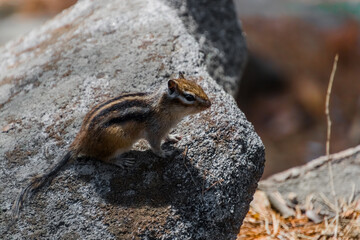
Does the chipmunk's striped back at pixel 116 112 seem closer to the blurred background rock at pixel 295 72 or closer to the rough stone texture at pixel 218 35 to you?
the rough stone texture at pixel 218 35

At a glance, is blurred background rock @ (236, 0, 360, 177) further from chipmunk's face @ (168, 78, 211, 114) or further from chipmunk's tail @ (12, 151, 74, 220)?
chipmunk's tail @ (12, 151, 74, 220)

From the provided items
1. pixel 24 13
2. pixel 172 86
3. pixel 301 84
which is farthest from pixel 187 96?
pixel 24 13

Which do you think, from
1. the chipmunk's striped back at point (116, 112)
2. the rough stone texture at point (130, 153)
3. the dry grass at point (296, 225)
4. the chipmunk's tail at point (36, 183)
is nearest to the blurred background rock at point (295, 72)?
the dry grass at point (296, 225)

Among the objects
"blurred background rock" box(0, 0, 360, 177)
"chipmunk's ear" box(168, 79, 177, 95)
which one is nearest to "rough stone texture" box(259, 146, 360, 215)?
"chipmunk's ear" box(168, 79, 177, 95)

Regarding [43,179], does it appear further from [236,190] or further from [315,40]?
[315,40]

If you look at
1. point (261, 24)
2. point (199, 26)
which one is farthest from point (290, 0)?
point (199, 26)

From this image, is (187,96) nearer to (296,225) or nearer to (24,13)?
(296,225)
